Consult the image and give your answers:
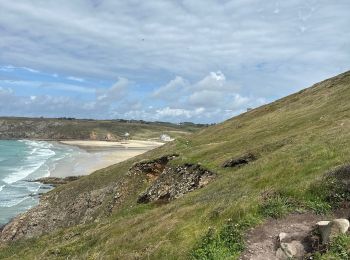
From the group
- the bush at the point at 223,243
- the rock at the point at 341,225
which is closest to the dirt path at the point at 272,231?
the bush at the point at 223,243

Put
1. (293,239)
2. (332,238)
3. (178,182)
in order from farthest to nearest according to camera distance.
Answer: (178,182), (293,239), (332,238)

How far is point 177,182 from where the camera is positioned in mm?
36938

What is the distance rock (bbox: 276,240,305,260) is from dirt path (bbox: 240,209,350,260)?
0.71ft

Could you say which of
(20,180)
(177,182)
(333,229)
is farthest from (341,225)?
(20,180)

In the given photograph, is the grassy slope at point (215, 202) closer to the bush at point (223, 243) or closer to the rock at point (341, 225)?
the bush at point (223, 243)

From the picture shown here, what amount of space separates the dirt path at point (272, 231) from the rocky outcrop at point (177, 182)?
15795 mm

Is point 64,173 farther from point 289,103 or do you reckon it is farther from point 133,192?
point 133,192

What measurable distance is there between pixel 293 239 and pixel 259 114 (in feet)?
181

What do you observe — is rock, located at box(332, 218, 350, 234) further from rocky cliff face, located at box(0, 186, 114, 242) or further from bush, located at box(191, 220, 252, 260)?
rocky cliff face, located at box(0, 186, 114, 242)

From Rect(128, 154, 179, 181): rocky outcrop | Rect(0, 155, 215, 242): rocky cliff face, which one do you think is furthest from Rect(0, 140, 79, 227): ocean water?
Rect(128, 154, 179, 181): rocky outcrop

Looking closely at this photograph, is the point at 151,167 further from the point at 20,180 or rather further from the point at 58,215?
the point at 20,180

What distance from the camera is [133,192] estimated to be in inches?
1750

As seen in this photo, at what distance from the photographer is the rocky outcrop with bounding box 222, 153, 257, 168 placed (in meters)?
32.4

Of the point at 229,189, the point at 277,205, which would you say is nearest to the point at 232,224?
the point at 277,205
